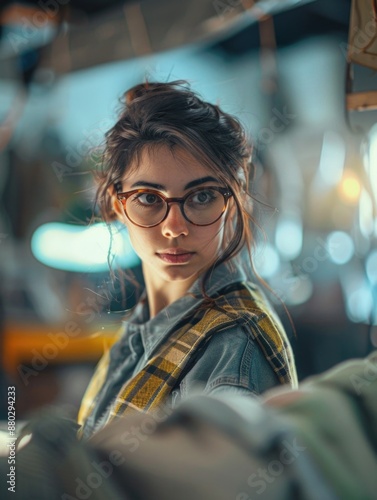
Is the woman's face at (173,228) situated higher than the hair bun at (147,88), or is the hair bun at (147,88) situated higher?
the hair bun at (147,88)

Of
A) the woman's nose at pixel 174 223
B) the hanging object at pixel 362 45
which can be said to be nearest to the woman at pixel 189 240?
the woman's nose at pixel 174 223

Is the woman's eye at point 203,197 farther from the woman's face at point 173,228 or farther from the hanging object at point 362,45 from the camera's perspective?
the hanging object at point 362,45

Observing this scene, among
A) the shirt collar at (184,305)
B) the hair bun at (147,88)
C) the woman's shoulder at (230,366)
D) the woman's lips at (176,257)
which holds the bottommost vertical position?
the woman's shoulder at (230,366)

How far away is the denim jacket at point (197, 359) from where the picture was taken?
50 cm

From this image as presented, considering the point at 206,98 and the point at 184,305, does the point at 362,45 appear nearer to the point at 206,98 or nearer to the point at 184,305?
the point at 206,98

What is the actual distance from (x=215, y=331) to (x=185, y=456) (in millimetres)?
159

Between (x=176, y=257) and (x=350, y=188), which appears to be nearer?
(x=176, y=257)

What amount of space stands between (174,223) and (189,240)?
2 cm

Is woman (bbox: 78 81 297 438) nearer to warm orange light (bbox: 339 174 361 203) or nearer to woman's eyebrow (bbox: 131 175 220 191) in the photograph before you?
woman's eyebrow (bbox: 131 175 220 191)

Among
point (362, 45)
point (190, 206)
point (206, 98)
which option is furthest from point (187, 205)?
point (362, 45)

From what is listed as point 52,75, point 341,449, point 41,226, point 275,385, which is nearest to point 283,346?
point 275,385

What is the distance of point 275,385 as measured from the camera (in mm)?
518

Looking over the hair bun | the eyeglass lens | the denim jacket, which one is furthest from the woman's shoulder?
the hair bun

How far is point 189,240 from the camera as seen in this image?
55 centimetres
